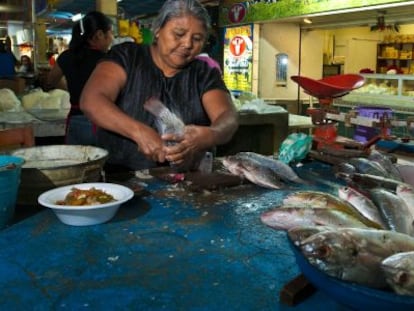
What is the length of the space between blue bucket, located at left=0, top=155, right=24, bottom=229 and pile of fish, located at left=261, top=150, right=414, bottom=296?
97 centimetres

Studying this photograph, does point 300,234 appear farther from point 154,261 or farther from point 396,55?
point 396,55

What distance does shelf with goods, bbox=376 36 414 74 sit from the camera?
10.4m

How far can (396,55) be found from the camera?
10.5 m

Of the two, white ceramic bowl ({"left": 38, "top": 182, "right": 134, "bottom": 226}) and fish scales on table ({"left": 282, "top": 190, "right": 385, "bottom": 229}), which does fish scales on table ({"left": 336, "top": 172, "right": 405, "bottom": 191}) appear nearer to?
fish scales on table ({"left": 282, "top": 190, "right": 385, "bottom": 229})

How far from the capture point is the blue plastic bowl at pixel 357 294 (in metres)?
0.96

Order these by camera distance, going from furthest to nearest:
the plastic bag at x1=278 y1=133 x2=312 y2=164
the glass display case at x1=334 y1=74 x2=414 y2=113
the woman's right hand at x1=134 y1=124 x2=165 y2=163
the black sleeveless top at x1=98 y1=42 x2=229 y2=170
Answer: the glass display case at x1=334 y1=74 x2=414 y2=113 → the plastic bag at x1=278 y1=133 x2=312 y2=164 → the black sleeveless top at x1=98 y1=42 x2=229 y2=170 → the woman's right hand at x1=134 y1=124 x2=165 y2=163

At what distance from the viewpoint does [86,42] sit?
4.39 metres

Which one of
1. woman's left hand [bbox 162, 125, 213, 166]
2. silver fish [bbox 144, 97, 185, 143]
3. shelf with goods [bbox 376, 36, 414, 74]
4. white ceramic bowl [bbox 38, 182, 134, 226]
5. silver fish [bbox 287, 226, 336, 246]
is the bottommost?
white ceramic bowl [bbox 38, 182, 134, 226]

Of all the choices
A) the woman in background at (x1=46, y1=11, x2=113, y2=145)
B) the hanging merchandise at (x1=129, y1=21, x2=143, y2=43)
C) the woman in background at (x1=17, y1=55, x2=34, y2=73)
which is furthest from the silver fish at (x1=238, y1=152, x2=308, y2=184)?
the woman in background at (x1=17, y1=55, x2=34, y2=73)

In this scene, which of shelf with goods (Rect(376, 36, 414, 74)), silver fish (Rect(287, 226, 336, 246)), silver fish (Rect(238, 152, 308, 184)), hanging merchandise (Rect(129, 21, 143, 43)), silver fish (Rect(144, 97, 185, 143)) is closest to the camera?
silver fish (Rect(287, 226, 336, 246))

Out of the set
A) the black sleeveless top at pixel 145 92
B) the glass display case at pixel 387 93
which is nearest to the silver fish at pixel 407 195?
the black sleeveless top at pixel 145 92

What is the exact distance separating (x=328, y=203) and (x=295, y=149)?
1.18m

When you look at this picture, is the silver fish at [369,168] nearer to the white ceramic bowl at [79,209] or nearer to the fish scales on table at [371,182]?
the fish scales on table at [371,182]

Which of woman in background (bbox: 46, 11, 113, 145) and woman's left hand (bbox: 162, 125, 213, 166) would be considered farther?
woman in background (bbox: 46, 11, 113, 145)
